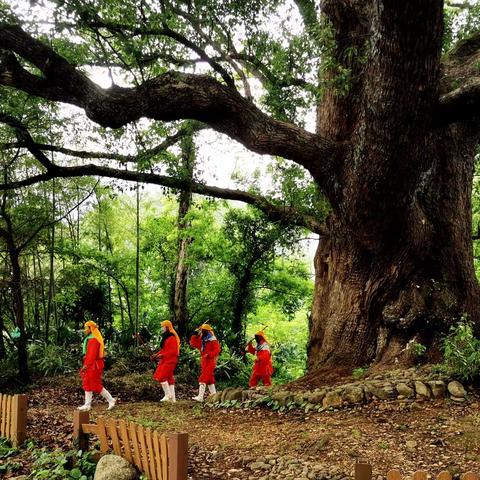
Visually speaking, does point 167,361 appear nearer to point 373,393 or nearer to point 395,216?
point 373,393

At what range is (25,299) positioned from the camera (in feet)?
50.1

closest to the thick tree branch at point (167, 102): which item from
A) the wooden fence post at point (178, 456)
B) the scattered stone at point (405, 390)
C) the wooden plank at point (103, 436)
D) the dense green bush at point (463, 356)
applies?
the dense green bush at point (463, 356)

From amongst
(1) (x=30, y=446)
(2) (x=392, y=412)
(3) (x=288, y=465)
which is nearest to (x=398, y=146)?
(2) (x=392, y=412)

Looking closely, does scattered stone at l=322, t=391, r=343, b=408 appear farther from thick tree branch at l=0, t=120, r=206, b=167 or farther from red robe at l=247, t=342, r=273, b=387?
thick tree branch at l=0, t=120, r=206, b=167

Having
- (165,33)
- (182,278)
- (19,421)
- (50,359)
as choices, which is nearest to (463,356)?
(19,421)

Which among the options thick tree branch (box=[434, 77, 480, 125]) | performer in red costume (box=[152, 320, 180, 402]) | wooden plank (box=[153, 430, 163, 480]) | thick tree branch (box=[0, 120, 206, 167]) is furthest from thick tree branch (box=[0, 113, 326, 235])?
wooden plank (box=[153, 430, 163, 480])

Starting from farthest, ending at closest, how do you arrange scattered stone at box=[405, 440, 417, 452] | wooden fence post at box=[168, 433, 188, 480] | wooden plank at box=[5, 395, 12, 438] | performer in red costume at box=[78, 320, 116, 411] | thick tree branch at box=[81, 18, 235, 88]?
performer in red costume at box=[78, 320, 116, 411]
thick tree branch at box=[81, 18, 235, 88]
wooden plank at box=[5, 395, 12, 438]
scattered stone at box=[405, 440, 417, 452]
wooden fence post at box=[168, 433, 188, 480]

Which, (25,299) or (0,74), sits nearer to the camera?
(0,74)

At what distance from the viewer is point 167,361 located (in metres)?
9.70

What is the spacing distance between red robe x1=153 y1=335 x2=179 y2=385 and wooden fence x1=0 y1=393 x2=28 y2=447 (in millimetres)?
3511

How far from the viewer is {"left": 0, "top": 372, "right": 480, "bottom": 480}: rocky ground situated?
4703mm

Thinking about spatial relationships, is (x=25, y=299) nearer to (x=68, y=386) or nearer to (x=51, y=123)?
(x=68, y=386)

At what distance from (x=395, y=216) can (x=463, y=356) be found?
2.39 metres

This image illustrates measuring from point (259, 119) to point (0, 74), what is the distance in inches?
146
